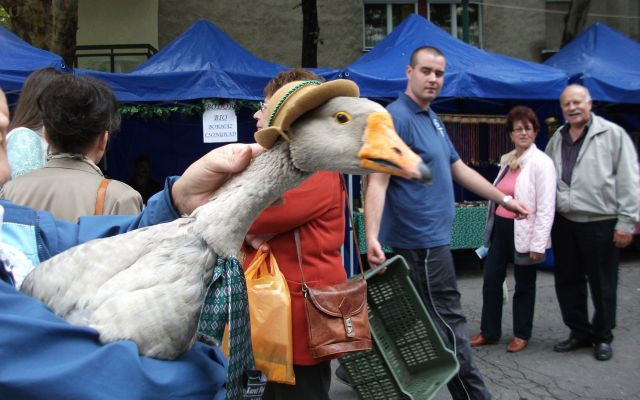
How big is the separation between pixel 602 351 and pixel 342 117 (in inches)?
168

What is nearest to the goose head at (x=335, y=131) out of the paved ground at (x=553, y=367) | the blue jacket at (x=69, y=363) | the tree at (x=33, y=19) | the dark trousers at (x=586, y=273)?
the blue jacket at (x=69, y=363)

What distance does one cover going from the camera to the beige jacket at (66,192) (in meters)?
2.09

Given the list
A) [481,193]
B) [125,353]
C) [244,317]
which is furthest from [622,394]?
[125,353]

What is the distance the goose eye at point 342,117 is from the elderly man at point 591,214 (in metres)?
3.83

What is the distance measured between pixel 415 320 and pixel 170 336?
2165 mm

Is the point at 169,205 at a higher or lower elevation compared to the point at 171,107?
lower

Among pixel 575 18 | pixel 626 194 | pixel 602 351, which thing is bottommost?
pixel 602 351

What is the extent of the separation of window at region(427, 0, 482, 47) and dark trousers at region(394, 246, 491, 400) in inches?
457

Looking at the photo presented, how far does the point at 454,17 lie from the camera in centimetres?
1407

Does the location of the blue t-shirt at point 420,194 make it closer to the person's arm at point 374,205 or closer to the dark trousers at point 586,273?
the person's arm at point 374,205

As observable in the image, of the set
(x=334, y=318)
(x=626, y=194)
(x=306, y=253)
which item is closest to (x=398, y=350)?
(x=334, y=318)

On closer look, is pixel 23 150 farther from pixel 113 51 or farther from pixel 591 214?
pixel 113 51

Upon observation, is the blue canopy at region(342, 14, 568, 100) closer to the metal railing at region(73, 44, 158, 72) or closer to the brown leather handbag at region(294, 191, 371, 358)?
the brown leather handbag at region(294, 191, 371, 358)

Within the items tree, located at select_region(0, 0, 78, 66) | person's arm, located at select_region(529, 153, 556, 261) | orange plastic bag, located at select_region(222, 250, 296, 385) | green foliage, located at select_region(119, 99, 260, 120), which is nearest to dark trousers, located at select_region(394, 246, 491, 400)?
orange plastic bag, located at select_region(222, 250, 296, 385)
